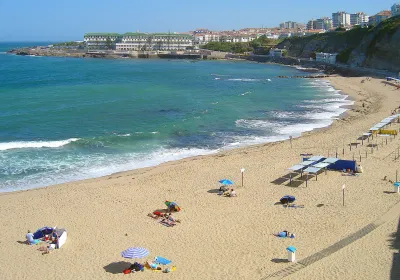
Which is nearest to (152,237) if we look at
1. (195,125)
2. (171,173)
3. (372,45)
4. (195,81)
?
(171,173)

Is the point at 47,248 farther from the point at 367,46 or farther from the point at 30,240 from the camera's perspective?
the point at 367,46

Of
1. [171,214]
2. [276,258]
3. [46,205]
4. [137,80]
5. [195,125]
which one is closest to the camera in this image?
[276,258]

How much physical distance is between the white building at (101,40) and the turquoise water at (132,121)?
8351 centimetres

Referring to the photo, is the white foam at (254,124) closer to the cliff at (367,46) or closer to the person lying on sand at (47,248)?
the person lying on sand at (47,248)

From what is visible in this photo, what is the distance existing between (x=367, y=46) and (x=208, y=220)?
62.4 m

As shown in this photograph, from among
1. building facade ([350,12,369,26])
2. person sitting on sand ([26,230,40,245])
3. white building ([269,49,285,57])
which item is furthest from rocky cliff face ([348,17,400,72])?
building facade ([350,12,369,26])

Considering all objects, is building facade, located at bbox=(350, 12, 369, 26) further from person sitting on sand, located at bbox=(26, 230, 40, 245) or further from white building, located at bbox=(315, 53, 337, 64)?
person sitting on sand, located at bbox=(26, 230, 40, 245)

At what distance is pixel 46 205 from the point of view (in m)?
Answer: 17.8

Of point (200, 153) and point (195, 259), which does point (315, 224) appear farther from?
point (200, 153)

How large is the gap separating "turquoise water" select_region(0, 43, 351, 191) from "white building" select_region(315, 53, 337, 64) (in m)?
27.9

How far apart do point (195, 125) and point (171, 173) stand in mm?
11360

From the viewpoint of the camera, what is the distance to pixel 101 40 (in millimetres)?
140375

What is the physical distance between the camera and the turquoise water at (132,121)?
78.2 feet

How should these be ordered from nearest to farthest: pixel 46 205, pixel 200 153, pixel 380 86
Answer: pixel 46 205 → pixel 200 153 → pixel 380 86
